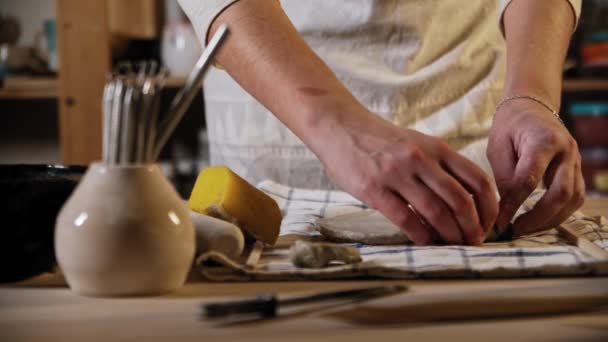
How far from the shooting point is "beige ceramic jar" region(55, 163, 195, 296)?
1.64 ft

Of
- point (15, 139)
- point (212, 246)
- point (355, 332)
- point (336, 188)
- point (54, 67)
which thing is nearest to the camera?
point (355, 332)

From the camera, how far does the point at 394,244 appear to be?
695 millimetres

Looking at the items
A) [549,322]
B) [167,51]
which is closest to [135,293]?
[549,322]

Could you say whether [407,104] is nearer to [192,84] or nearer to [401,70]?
[401,70]

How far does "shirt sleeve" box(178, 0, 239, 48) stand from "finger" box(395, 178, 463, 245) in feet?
0.92

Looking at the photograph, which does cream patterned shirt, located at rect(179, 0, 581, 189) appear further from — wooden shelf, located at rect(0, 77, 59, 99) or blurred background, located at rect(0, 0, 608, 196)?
wooden shelf, located at rect(0, 77, 59, 99)

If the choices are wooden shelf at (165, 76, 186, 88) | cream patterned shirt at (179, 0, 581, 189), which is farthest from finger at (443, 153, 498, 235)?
wooden shelf at (165, 76, 186, 88)

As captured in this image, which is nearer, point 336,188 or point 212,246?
point 212,246

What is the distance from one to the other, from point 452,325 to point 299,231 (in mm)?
331

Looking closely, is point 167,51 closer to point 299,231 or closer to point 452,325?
point 299,231

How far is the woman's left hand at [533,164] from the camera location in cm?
74

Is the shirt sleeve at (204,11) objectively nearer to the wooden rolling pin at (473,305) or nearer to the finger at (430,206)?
the finger at (430,206)

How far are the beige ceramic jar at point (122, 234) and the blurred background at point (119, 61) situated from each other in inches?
60.0

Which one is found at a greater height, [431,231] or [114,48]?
[431,231]
